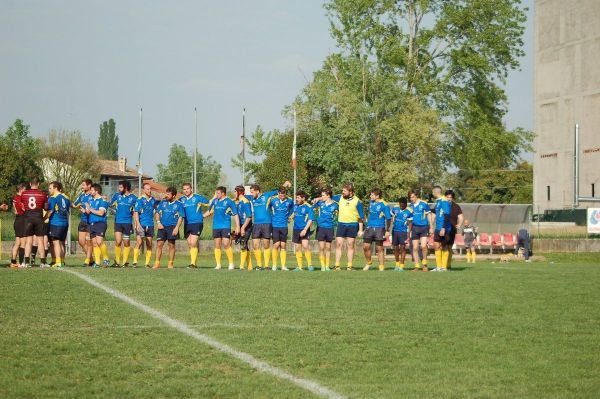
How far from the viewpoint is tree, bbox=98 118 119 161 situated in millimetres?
144000

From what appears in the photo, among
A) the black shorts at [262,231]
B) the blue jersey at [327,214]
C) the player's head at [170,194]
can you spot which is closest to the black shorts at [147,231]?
the player's head at [170,194]

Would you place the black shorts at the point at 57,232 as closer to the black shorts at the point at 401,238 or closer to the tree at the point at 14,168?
the black shorts at the point at 401,238

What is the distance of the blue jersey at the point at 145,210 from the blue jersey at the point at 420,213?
7.12m

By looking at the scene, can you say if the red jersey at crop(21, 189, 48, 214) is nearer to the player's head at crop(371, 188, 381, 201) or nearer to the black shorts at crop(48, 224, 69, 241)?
the black shorts at crop(48, 224, 69, 241)

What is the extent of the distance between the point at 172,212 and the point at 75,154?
196 feet

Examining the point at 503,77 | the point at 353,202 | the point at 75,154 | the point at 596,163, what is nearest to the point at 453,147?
the point at 503,77

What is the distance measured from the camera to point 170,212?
2656cm

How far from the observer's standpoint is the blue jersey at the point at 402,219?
91.6ft

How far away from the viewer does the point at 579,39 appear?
7712 centimetres

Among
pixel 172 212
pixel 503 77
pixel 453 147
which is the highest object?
pixel 503 77

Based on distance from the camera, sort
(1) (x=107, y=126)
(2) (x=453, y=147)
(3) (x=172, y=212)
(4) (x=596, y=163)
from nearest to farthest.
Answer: (3) (x=172, y=212) → (2) (x=453, y=147) → (4) (x=596, y=163) → (1) (x=107, y=126)

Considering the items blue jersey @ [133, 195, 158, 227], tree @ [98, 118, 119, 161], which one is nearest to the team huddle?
blue jersey @ [133, 195, 158, 227]

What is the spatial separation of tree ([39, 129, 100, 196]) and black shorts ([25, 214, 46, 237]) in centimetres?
5556

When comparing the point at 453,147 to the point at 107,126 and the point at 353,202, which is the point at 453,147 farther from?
the point at 107,126
